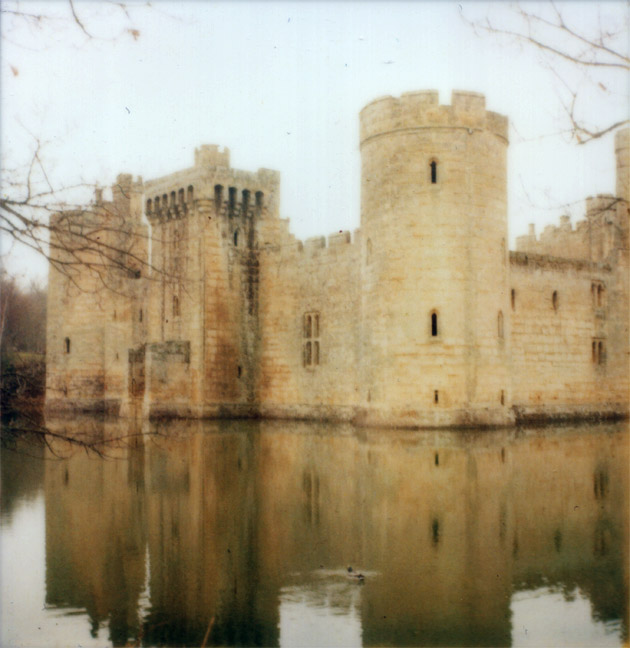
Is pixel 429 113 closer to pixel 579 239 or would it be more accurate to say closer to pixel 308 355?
pixel 308 355

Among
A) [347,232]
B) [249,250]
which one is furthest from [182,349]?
[347,232]

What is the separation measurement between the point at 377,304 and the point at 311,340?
19.1 feet

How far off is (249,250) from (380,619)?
22990mm

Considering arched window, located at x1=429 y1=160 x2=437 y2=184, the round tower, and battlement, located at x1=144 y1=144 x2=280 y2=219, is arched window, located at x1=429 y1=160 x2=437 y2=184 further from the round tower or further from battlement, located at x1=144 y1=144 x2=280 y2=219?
battlement, located at x1=144 y1=144 x2=280 y2=219

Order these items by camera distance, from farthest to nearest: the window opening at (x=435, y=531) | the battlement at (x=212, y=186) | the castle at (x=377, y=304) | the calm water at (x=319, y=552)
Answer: the battlement at (x=212, y=186)
the castle at (x=377, y=304)
the window opening at (x=435, y=531)
the calm water at (x=319, y=552)

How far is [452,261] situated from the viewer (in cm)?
2036

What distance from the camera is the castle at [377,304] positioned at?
20.4 m

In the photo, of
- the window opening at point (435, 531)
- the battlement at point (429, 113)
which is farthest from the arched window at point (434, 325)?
the window opening at point (435, 531)

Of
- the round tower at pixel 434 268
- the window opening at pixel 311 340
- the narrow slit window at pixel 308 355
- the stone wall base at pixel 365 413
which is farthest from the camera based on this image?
the narrow slit window at pixel 308 355

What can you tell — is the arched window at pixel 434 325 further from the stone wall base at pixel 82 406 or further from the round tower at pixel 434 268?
the stone wall base at pixel 82 406

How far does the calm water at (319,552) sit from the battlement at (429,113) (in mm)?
9365

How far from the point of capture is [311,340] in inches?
1043

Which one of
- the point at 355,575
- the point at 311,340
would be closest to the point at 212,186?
the point at 311,340

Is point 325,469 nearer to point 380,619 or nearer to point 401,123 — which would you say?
point 380,619
